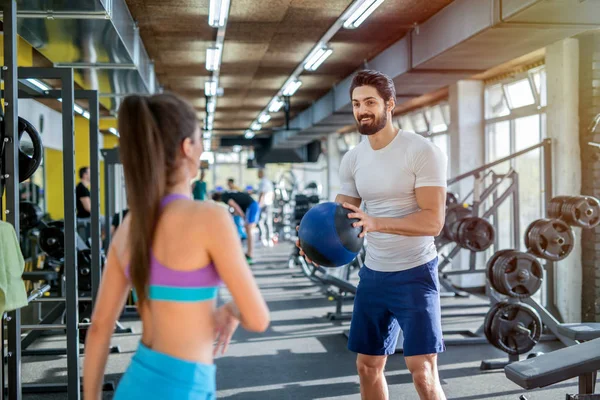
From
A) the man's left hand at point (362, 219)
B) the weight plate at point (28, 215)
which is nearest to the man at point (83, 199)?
the weight plate at point (28, 215)

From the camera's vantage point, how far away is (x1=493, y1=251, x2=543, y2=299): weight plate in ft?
14.2

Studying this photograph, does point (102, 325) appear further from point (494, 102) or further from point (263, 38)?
point (494, 102)

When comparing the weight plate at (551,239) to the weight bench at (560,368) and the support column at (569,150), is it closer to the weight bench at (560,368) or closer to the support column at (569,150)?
the support column at (569,150)

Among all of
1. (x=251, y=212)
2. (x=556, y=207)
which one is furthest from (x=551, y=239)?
(x=251, y=212)

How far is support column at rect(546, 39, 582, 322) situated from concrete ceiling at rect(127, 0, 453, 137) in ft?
3.72

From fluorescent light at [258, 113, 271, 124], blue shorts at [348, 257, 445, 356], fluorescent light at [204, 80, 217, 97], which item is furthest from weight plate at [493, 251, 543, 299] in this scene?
fluorescent light at [258, 113, 271, 124]

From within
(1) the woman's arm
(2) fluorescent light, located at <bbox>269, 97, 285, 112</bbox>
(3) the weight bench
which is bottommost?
(3) the weight bench

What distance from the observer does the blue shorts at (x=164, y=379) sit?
4.04ft

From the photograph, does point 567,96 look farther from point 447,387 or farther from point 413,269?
point 413,269

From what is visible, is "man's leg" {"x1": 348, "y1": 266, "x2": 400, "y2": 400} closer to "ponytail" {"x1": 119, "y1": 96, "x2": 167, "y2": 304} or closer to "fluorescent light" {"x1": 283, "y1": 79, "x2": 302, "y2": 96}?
"ponytail" {"x1": 119, "y1": 96, "x2": 167, "y2": 304}

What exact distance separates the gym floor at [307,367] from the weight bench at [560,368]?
959 millimetres

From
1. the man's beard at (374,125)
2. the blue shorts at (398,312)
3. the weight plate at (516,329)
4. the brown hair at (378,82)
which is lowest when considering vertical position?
the weight plate at (516,329)

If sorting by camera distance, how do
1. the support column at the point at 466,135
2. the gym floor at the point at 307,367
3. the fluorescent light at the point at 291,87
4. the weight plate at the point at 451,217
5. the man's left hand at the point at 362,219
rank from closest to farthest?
the man's left hand at the point at 362,219 → the gym floor at the point at 307,367 → the weight plate at the point at 451,217 → the support column at the point at 466,135 → the fluorescent light at the point at 291,87

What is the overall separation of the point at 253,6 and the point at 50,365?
2.90 m
